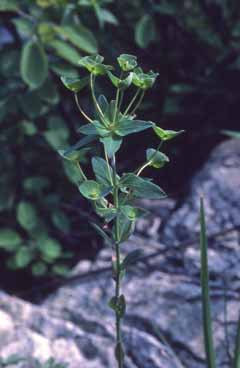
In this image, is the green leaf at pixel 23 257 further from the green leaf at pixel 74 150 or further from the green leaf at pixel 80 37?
the green leaf at pixel 74 150

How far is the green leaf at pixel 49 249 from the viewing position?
214cm

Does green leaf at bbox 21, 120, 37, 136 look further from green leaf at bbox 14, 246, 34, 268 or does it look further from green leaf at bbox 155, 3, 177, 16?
green leaf at bbox 155, 3, 177, 16

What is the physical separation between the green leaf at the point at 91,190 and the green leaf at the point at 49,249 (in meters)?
1.14

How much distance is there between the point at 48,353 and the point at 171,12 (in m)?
1.16

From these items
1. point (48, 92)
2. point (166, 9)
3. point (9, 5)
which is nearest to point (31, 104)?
point (48, 92)

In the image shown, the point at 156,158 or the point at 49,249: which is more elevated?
the point at 156,158

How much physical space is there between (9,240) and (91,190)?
116cm

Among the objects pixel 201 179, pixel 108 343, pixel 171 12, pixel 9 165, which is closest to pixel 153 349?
pixel 108 343

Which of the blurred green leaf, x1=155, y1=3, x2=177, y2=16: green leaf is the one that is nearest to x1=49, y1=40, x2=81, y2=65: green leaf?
x1=155, y1=3, x2=177, y2=16: green leaf

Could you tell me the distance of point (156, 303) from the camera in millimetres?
1739

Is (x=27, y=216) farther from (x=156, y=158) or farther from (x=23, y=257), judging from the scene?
(x=156, y=158)

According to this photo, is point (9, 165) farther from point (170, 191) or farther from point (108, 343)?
point (108, 343)

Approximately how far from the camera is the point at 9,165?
7.26 ft

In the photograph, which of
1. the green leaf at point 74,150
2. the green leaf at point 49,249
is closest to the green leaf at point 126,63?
the green leaf at point 74,150
